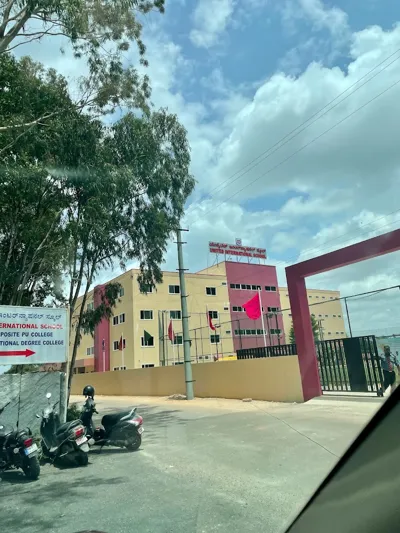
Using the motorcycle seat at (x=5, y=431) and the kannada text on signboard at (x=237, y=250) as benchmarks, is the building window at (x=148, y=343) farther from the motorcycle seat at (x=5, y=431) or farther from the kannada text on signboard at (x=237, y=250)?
the motorcycle seat at (x=5, y=431)

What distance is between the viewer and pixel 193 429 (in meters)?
10.6

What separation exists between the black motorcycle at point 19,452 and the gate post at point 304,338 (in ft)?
29.9

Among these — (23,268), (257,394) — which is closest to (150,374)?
(257,394)

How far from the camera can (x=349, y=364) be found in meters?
13.2

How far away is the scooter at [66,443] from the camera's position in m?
7.45

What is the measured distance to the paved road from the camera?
4539 mm

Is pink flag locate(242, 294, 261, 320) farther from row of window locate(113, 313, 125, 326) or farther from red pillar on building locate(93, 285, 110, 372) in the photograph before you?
red pillar on building locate(93, 285, 110, 372)

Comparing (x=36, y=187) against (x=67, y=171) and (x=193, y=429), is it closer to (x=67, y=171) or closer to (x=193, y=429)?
(x=67, y=171)

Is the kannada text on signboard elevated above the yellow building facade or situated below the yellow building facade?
above

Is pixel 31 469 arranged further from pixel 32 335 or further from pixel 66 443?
pixel 32 335

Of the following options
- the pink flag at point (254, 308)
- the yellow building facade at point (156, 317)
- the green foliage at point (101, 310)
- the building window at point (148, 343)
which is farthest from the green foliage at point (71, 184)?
the building window at point (148, 343)

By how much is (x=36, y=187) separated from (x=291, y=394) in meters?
9.85

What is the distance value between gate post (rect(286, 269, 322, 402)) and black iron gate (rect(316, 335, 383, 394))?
27cm

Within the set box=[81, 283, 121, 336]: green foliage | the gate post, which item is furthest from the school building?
the gate post
